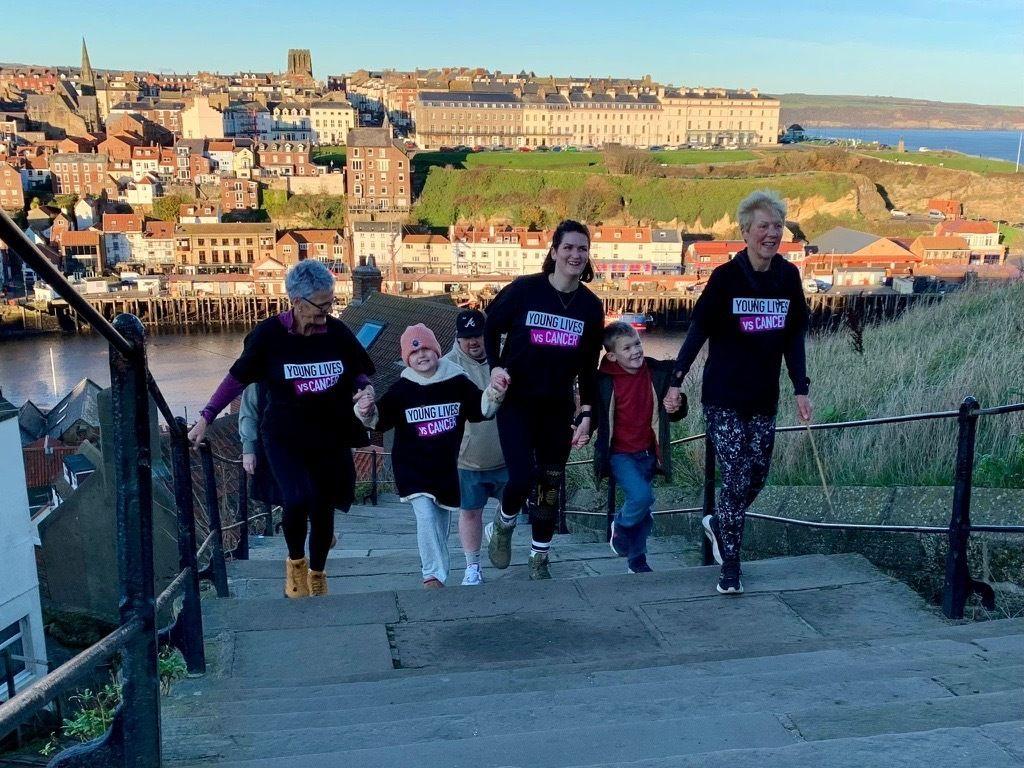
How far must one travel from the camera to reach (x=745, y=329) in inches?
121

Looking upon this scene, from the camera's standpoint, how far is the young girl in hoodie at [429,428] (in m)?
3.58

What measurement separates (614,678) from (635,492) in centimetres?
142

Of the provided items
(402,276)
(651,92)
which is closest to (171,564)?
(402,276)

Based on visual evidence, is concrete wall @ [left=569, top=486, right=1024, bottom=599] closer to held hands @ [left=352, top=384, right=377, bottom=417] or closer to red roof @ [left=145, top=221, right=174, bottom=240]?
held hands @ [left=352, top=384, right=377, bottom=417]

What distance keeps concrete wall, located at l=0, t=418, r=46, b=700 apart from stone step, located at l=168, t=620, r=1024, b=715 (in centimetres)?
404

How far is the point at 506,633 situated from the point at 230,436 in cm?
1072

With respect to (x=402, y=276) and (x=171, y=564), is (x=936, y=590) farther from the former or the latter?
(x=402, y=276)

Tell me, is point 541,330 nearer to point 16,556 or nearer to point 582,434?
point 582,434

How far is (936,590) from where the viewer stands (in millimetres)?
3066

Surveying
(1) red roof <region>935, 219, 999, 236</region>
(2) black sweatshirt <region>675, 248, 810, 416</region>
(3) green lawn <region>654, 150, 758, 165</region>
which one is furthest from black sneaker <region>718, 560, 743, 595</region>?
(3) green lawn <region>654, 150, 758, 165</region>

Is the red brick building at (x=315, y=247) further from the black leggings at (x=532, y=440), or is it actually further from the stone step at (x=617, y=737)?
the stone step at (x=617, y=737)

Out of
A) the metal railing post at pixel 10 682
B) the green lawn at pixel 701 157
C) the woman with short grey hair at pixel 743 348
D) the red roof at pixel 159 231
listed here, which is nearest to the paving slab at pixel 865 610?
the woman with short grey hair at pixel 743 348

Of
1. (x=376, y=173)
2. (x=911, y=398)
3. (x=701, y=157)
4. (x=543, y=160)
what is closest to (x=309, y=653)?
(x=911, y=398)

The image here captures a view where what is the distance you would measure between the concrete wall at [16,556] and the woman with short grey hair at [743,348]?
4.57 m
